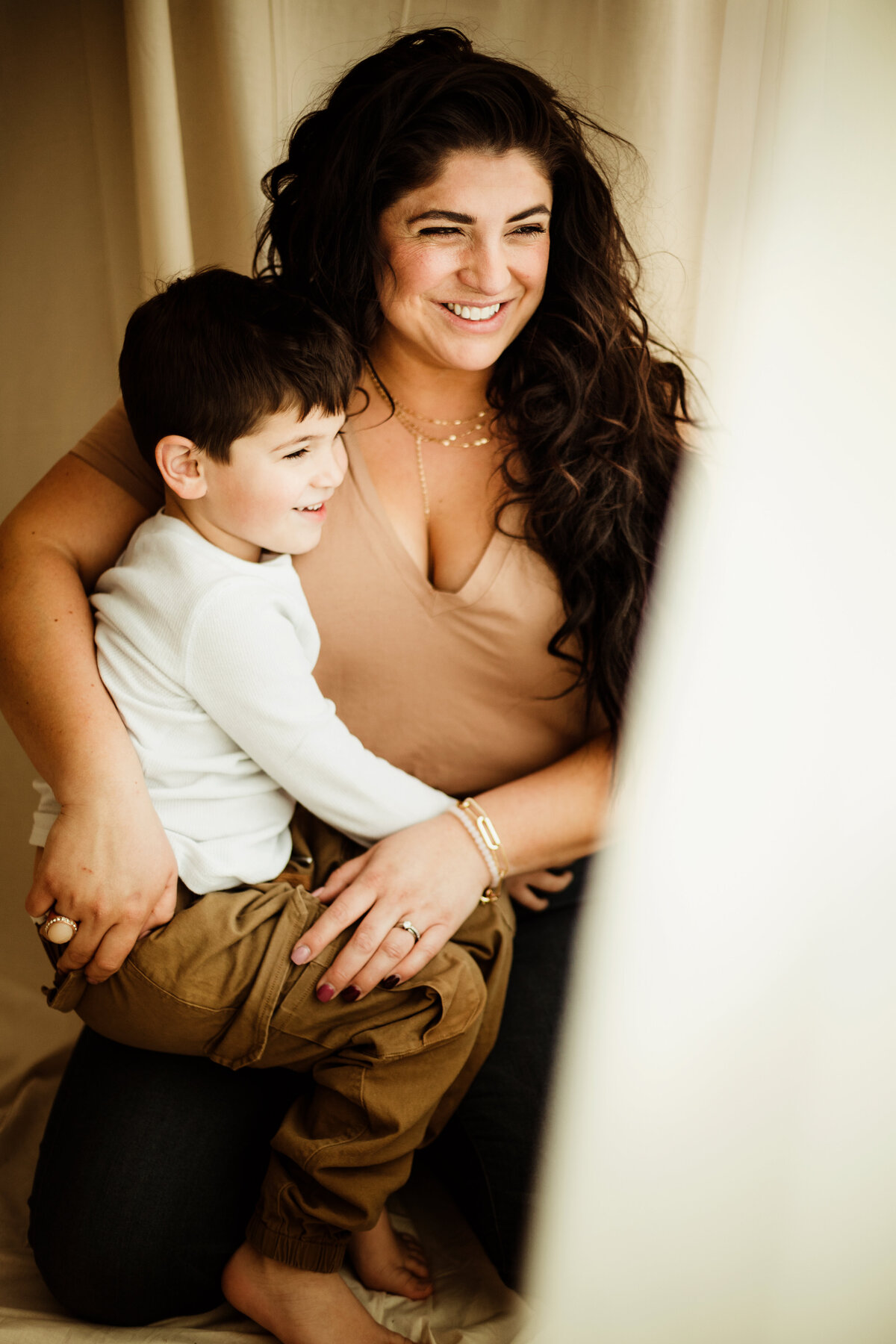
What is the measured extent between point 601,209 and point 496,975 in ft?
3.06

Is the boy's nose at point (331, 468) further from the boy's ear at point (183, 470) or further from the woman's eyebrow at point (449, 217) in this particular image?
the woman's eyebrow at point (449, 217)

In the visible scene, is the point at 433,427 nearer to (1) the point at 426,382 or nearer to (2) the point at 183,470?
(1) the point at 426,382

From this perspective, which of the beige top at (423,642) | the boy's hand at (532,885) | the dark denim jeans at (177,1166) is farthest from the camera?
the boy's hand at (532,885)

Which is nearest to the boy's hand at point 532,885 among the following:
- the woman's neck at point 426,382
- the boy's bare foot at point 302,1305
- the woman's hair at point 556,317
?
the woman's hair at point 556,317

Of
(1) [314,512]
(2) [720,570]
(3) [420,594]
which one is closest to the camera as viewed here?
(1) [314,512]

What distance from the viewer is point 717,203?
4.58ft

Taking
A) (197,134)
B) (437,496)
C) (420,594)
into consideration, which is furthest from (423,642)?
(197,134)

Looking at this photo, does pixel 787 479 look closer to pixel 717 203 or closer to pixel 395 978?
pixel 717 203

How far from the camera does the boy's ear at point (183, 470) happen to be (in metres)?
1.00

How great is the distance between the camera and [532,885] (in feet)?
4.50

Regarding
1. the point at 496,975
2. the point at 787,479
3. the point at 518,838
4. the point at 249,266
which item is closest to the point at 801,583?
the point at 787,479

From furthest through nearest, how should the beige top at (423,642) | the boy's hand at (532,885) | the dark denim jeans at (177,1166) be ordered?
the boy's hand at (532,885)
the beige top at (423,642)
the dark denim jeans at (177,1166)

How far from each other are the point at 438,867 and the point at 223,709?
0.99 ft

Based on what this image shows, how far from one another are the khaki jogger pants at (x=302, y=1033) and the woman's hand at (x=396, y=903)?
0.02 metres
